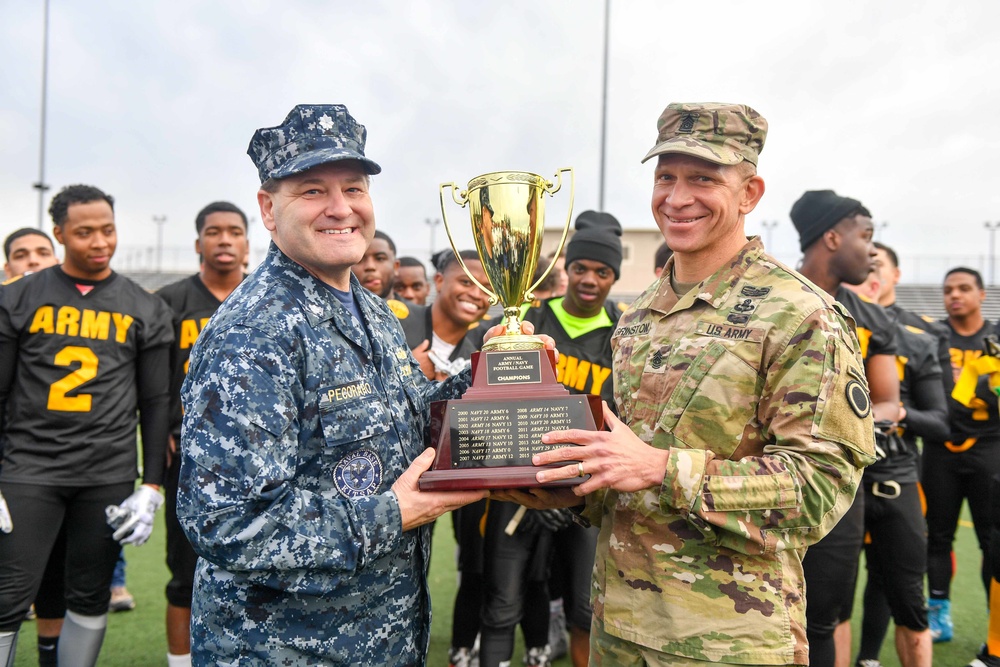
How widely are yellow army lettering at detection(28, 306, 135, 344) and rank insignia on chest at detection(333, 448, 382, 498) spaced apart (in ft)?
7.52

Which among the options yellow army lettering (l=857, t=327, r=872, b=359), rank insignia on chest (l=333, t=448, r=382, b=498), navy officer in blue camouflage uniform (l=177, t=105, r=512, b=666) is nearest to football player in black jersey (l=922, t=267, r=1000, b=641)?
yellow army lettering (l=857, t=327, r=872, b=359)

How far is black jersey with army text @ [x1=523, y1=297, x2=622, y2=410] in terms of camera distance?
3.99 meters

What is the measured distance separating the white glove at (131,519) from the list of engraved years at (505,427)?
7.31ft

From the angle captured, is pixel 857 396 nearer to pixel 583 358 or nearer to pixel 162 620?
pixel 583 358

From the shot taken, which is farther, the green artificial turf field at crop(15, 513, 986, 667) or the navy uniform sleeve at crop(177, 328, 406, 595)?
the green artificial turf field at crop(15, 513, 986, 667)

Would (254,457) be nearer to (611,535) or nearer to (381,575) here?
(381,575)

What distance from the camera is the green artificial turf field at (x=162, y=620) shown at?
14.6ft

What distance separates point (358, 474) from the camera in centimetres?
202

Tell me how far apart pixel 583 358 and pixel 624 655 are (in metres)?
2.10

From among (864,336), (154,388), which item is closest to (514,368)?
(864,336)

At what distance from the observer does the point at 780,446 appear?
1888mm

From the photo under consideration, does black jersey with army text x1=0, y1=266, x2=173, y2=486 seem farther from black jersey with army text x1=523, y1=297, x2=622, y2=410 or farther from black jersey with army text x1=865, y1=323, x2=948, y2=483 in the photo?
black jersey with army text x1=865, y1=323, x2=948, y2=483

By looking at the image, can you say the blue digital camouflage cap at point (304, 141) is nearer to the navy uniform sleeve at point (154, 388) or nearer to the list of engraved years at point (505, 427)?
the list of engraved years at point (505, 427)

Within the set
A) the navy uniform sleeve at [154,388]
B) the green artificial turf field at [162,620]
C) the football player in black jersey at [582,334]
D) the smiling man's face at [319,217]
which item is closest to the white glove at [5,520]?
the navy uniform sleeve at [154,388]
